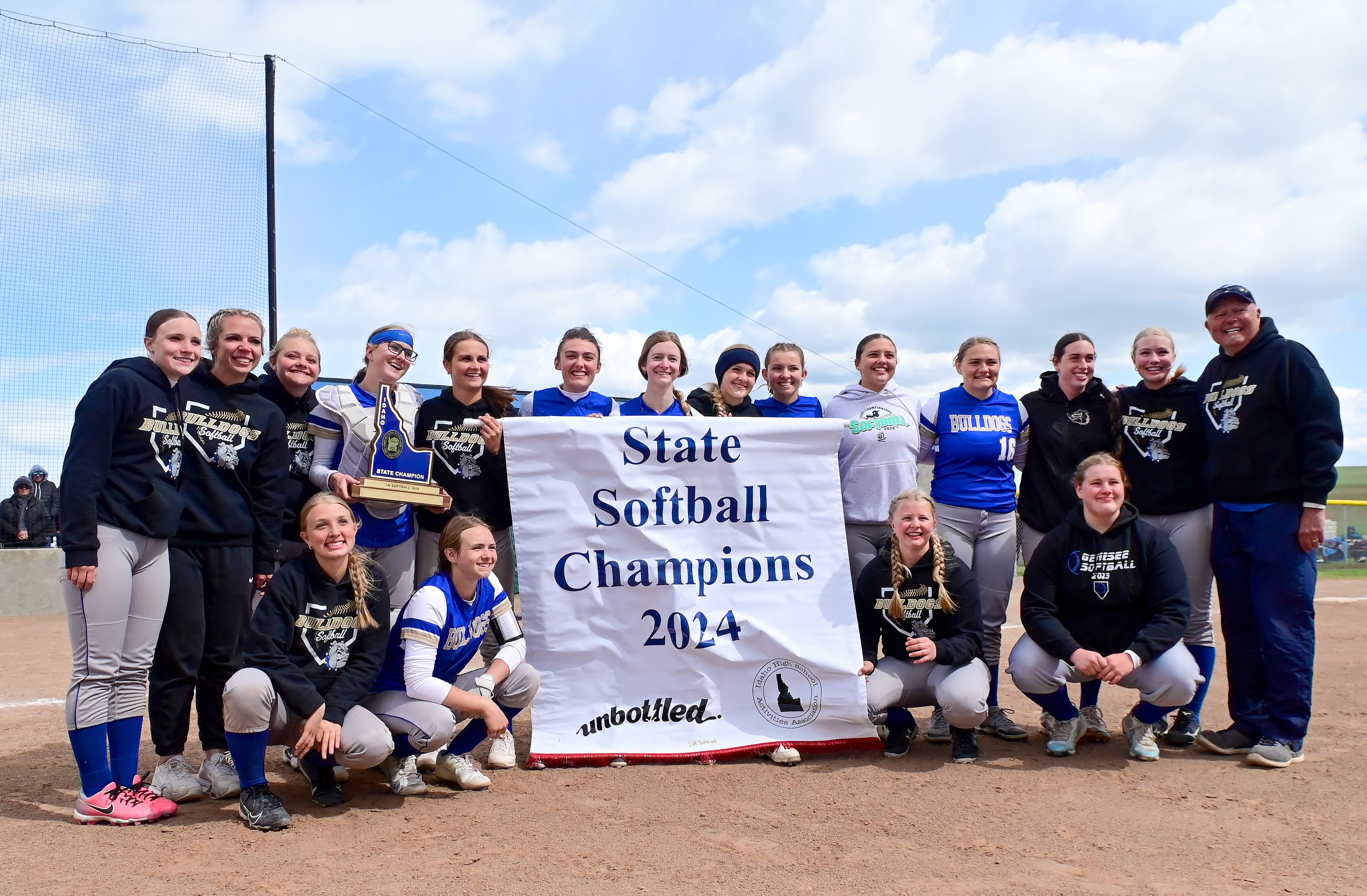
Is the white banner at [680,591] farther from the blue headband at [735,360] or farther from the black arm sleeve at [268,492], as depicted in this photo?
the black arm sleeve at [268,492]

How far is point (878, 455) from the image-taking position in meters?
5.01

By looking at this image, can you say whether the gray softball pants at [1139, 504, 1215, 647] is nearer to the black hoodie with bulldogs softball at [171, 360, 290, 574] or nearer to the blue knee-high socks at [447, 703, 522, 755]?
the blue knee-high socks at [447, 703, 522, 755]

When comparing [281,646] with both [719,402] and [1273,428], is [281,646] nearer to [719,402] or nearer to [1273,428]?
[719,402]

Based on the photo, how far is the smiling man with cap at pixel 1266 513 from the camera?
173 inches

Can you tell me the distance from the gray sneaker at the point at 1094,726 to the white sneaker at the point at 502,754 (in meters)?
2.78

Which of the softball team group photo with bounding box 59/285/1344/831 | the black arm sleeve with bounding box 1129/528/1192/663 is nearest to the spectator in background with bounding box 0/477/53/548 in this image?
the softball team group photo with bounding box 59/285/1344/831

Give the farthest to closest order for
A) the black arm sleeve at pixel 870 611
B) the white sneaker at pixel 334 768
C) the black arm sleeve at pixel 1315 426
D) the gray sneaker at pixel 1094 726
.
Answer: the gray sneaker at pixel 1094 726, the black arm sleeve at pixel 870 611, the black arm sleeve at pixel 1315 426, the white sneaker at pixel 334 768

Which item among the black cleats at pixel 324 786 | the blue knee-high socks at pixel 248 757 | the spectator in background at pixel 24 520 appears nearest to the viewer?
the blue knee-high socks at pixel 248 757

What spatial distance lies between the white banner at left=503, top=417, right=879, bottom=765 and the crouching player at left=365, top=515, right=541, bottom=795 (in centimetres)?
34

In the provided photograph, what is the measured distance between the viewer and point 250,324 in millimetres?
4113

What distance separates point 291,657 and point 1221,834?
11.5 ft

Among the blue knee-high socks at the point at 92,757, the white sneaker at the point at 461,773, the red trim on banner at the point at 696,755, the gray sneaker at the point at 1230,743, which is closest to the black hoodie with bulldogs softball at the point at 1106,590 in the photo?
the gray sneaker at the point at 1230,743

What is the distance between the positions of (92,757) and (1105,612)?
4.35m

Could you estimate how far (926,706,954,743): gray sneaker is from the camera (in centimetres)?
483
